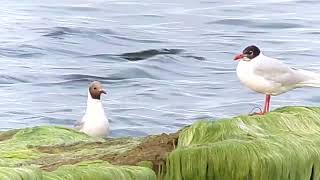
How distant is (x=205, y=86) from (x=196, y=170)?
437 inches

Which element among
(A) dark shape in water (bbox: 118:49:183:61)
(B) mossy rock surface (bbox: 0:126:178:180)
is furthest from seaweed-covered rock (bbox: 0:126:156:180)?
(A) dark shape in water (bbox: 118:49:183:61)

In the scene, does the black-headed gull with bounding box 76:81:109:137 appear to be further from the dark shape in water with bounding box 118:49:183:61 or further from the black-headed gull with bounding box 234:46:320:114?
the dark shape in water with bounding box 118:49:183:61

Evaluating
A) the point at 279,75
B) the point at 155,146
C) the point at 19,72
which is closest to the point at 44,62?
the point at 19,72

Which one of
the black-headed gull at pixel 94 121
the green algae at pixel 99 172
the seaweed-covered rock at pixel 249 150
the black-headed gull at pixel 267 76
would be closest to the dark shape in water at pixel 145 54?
the black-headed gull at pixel 94 121

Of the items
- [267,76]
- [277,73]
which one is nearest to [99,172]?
[267,76]

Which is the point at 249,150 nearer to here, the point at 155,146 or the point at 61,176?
the point at 155,146

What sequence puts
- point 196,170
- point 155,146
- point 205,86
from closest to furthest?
point 196,170, point 155,146, point 205,86

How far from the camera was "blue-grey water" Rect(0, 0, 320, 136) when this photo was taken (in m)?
15.2

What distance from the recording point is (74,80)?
58.2 feet

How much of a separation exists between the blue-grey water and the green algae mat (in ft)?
20.1

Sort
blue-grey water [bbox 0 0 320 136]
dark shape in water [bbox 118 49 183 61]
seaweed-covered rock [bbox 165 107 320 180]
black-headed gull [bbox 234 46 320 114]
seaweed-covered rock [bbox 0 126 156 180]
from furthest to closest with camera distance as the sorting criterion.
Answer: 1. dark shape in water [bbox 118 49 183 61]
2. blue-grey water [bbox 0 0 320 136]
3. black-headed gull [bbox 234 46 320 114]
4. seaweed-covered rock [bbox 165 107 320 180]
5. seaweed-covered rock [bbox 0 126 156 180]

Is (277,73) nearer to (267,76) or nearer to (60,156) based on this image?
(267,76)

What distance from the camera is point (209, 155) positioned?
6164 millimetres

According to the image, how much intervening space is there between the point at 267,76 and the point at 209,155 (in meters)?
3.39
